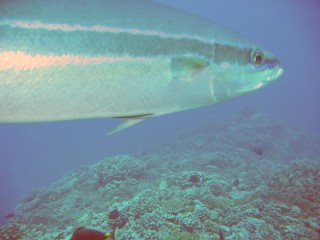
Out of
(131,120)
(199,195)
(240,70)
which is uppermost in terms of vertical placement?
(240,70)

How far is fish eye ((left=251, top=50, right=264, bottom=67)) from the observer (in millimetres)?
1567

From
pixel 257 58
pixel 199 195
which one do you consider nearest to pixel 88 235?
pixel 257 58

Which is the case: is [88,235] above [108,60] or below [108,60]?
below

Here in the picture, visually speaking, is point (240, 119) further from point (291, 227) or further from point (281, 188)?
point (291, 227)

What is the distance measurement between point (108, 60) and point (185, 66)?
1.32 ft

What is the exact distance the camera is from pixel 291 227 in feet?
17.1

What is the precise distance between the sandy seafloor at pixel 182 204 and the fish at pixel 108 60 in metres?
4.32

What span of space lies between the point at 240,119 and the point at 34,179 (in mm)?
32786

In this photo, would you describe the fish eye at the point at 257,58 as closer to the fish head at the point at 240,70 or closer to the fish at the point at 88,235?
the fish head at the point at 240,70

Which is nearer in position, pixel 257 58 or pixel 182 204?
pixel 257 58

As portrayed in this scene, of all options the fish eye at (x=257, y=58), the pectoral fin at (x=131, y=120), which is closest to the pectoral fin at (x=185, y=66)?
the pectoral fin at (x=131, y=120)

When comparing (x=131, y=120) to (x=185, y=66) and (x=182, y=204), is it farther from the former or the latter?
(x=182, y=204)

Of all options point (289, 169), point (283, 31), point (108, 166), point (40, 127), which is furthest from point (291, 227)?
point (283, 31)

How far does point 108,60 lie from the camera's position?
123 centimetres
